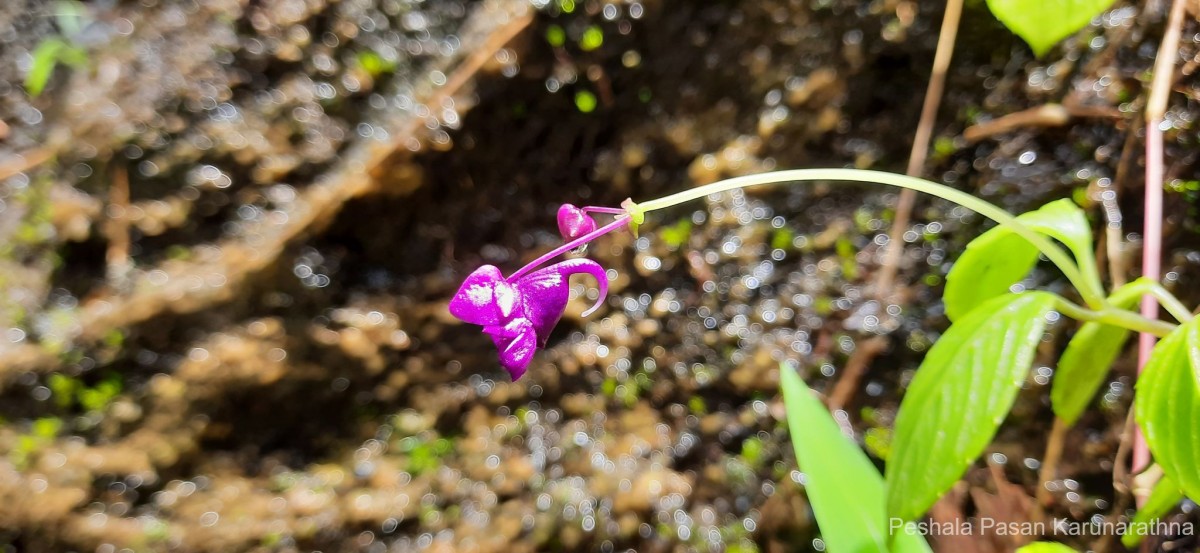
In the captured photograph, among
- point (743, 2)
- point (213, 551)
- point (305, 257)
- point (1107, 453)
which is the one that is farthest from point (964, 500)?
point (213, 551)

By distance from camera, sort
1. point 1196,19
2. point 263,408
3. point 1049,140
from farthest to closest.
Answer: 1. point 263,408
2. point 1049,140
3. point 1196,19

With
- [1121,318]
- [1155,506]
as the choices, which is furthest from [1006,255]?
[1155,506]

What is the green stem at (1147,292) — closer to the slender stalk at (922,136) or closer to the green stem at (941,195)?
the green stem at (941,195)

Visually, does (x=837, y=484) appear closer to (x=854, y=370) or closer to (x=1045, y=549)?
(x=1045, y=549)

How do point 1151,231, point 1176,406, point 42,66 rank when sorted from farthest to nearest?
1. point 42,66
2. point 1151,231
3. point 1176,406

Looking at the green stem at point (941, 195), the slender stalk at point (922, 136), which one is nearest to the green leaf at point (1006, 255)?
the green stem at point (941, 195)

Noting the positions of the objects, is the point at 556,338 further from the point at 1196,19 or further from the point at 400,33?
the point at 1196,19

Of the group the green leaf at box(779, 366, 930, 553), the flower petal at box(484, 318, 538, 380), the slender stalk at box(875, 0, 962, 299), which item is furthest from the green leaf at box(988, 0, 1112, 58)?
the flower petal at box(484, 318, 538, 380)
